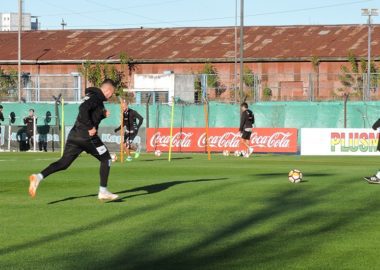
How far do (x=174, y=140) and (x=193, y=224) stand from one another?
29.3 m

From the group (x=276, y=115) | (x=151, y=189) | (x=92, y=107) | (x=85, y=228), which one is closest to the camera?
(x=85, y=228)

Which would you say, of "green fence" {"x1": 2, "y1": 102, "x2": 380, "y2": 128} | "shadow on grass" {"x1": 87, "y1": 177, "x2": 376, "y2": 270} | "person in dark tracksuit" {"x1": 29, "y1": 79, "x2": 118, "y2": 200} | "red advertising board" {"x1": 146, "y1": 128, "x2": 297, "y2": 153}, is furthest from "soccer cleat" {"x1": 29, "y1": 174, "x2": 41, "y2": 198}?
"green fence" {"x1": 2, "y1": 102, "x2": 380, "y2": 128}

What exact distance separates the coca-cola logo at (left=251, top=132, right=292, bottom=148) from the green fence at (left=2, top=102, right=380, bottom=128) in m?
4.02

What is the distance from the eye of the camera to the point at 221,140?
41906 mm

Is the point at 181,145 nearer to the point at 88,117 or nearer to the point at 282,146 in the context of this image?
the point at 282,146

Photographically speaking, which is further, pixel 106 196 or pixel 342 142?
pixel 342 142

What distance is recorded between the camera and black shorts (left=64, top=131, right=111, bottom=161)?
16.4 meters

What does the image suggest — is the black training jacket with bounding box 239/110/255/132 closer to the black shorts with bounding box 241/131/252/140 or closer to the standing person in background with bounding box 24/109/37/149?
the black shorts with bounding box 241/131/252/140

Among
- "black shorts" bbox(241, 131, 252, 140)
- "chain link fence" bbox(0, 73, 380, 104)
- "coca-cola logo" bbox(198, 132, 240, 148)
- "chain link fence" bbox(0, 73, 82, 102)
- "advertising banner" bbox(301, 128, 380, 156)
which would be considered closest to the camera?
"black shorts" bbox(241, 131, 252, 140)

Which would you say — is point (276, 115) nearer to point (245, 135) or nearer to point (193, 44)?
point (245, 135)

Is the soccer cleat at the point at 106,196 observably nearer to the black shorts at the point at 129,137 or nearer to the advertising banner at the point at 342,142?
the black shorts at the point at 129,137

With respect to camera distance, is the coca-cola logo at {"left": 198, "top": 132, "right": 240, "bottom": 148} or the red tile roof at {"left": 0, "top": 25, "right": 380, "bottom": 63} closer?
the coca-cola logo at {"left": 198, "top": 132, "right": 240, "bottom": 148}

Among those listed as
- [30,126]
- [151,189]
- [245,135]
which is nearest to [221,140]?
[245,135]

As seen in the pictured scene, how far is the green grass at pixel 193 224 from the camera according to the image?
10445 mm
